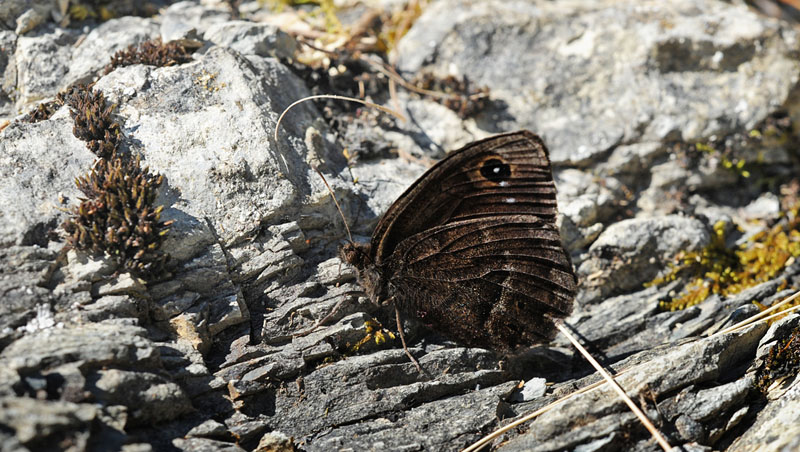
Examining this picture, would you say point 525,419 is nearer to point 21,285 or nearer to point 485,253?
point 485,253

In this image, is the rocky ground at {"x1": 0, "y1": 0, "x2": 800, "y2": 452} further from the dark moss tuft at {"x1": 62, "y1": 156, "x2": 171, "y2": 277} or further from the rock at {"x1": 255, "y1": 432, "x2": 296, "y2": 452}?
the dark moss tuft at {"x1": 62, "y1": 156, "x2": 171, "y2": 277}

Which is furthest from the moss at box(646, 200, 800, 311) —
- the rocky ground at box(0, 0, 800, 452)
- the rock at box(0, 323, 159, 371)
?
the rock at box(0, 323, 159, 371)

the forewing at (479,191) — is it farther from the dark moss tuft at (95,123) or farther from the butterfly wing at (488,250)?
the dark moss tuft at (95,123)

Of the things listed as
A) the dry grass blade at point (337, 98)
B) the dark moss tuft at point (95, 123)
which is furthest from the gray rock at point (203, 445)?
the dry grass blade at point (337, 98)

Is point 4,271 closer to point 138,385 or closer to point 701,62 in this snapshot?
point 138,385

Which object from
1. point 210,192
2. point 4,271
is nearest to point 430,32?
point 210,192

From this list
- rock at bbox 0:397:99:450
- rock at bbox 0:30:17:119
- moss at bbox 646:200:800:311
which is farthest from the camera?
moss at bbox 646:200:800:311
